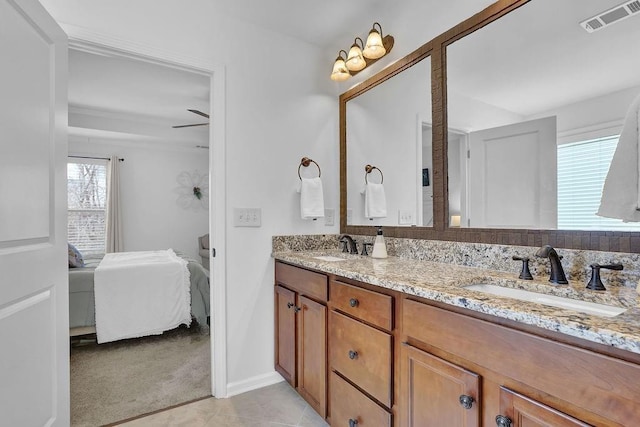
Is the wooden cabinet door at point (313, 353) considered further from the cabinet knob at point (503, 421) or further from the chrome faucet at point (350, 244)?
the cabinet knob at point (503, 421)

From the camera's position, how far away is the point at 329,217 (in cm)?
249

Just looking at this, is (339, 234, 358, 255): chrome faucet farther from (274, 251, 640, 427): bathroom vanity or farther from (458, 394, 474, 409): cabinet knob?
(458, 394, 474, 409): cabinet knob

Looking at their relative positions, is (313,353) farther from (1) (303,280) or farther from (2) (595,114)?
(2) (595,114)

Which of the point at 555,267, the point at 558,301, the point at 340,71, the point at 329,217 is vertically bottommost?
the point at 558,301

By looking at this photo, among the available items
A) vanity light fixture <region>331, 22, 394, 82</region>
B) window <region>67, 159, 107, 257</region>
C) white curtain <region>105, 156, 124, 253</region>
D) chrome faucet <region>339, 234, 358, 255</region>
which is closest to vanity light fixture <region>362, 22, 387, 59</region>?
vanity light fixture <region>331, 22, 394, 82</region>

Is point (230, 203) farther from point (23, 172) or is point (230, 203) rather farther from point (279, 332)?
point (23, 172)

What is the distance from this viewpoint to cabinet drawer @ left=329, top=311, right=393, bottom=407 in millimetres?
1279

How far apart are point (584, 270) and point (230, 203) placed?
178cm

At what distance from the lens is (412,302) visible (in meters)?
1.17

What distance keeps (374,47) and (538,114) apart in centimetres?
107

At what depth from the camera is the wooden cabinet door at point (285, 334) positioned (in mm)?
1975

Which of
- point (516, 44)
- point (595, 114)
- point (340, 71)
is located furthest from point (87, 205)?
point (595, 114)

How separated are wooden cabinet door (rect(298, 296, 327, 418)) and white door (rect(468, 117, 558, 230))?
912mm

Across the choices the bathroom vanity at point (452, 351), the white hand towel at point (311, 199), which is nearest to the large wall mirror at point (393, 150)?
the white hand towel at point (311, 199)
